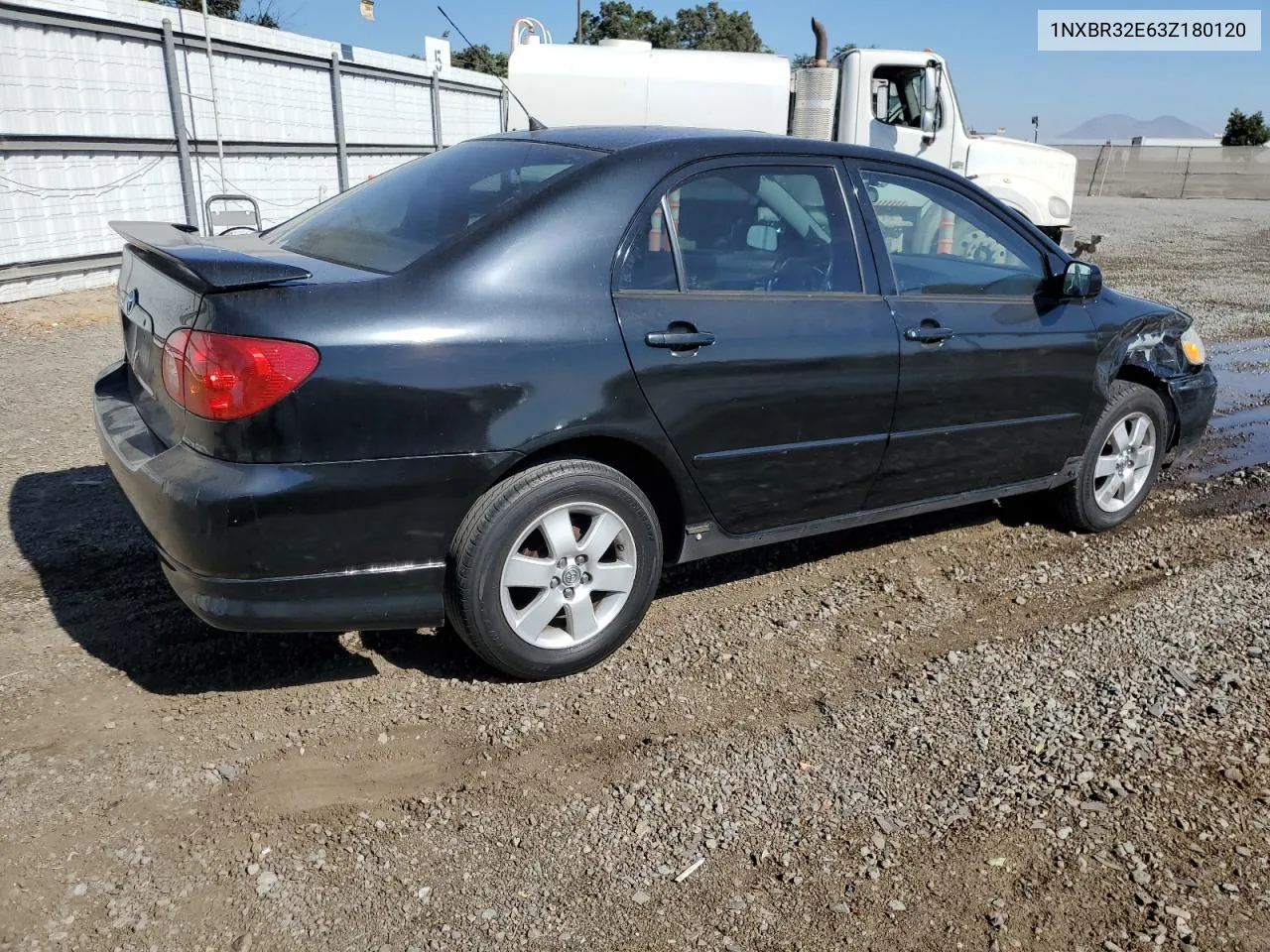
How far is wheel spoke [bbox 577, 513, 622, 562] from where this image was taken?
10.8ft

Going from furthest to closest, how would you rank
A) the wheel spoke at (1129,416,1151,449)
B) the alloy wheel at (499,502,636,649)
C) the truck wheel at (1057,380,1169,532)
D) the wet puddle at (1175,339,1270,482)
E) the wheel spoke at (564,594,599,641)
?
the wet puddle at (1175,339,1270,482), the wheel spoke at (1129,416,1151,449), the truck wheel at (1057,380,1169,532), the wheel spoke at (564,594,599,641), the alloy wheel at (499,502,636,649)

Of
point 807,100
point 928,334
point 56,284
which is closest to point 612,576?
point 928,334

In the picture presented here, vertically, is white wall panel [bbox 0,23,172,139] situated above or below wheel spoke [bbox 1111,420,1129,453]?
above

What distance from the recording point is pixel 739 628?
3812 millimetres

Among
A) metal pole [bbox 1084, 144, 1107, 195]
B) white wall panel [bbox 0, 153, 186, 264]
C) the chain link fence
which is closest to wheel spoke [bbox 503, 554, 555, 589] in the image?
white wall panel [bbox 0, 153, 186, 264]

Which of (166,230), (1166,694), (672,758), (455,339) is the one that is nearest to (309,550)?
(455,339)

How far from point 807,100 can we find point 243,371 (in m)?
10.8

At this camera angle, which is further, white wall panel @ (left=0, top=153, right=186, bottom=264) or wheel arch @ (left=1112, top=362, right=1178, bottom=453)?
white wall panel @ (left=0, top=153, right=186, bottom=264)

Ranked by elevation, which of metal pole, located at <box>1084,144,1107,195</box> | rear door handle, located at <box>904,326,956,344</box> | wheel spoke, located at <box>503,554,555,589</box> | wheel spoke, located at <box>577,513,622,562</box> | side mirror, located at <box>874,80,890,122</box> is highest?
side mirror, located at <box>874,80,890,122</box>

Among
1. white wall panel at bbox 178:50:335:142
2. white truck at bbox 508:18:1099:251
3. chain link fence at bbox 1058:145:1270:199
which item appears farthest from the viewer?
chain link fence at bbox 1058:145:1270:199

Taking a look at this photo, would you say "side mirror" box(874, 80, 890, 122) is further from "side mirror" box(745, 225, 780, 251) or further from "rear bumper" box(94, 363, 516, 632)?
"rear bumper" box(94, 363, 516, 632)

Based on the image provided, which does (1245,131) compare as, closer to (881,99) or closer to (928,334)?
(881,99)

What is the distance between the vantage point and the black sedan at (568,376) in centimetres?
281

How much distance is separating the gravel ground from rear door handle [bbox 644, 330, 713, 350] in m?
1.11
